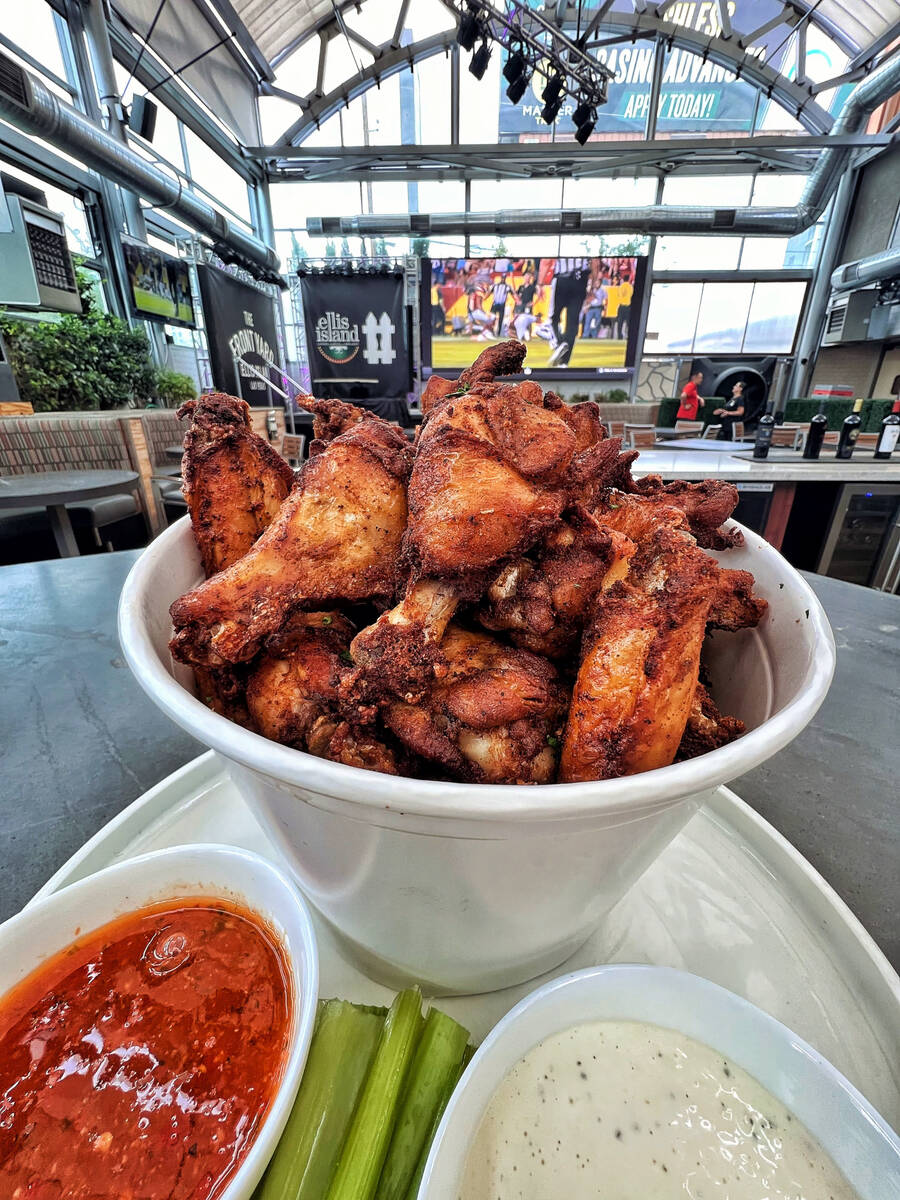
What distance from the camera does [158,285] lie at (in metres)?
8.10

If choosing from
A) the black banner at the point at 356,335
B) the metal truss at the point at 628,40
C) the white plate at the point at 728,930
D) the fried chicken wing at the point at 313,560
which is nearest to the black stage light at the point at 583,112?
the metal truss at the point at 628,40

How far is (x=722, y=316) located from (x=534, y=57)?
6192 millimetres

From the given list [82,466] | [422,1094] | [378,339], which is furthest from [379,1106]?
[378,339]

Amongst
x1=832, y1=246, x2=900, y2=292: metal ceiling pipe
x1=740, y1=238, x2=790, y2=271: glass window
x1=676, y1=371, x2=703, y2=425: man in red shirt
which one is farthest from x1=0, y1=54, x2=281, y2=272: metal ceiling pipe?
x1=832, y1=246, x2=900, y2=292: metal ceiling pipe

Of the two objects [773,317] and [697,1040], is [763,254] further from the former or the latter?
[697,1040]

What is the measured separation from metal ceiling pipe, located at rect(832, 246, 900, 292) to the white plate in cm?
1209

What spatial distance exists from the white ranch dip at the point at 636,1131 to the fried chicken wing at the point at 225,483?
0.63 metres

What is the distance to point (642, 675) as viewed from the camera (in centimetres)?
48

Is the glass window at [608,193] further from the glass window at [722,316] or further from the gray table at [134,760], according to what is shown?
the gray table at [134,760]

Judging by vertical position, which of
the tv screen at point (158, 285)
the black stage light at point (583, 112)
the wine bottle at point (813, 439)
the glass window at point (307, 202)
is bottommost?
the wine bottle at point (813, 439)

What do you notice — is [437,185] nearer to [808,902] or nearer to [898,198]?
[898,198]

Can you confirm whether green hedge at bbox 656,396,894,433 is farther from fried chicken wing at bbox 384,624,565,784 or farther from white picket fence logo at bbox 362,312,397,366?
fried chicken wing at bbox 384,624,565,784

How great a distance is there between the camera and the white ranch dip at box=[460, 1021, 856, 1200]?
1.42ft

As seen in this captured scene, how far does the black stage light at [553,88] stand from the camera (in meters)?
8.55
